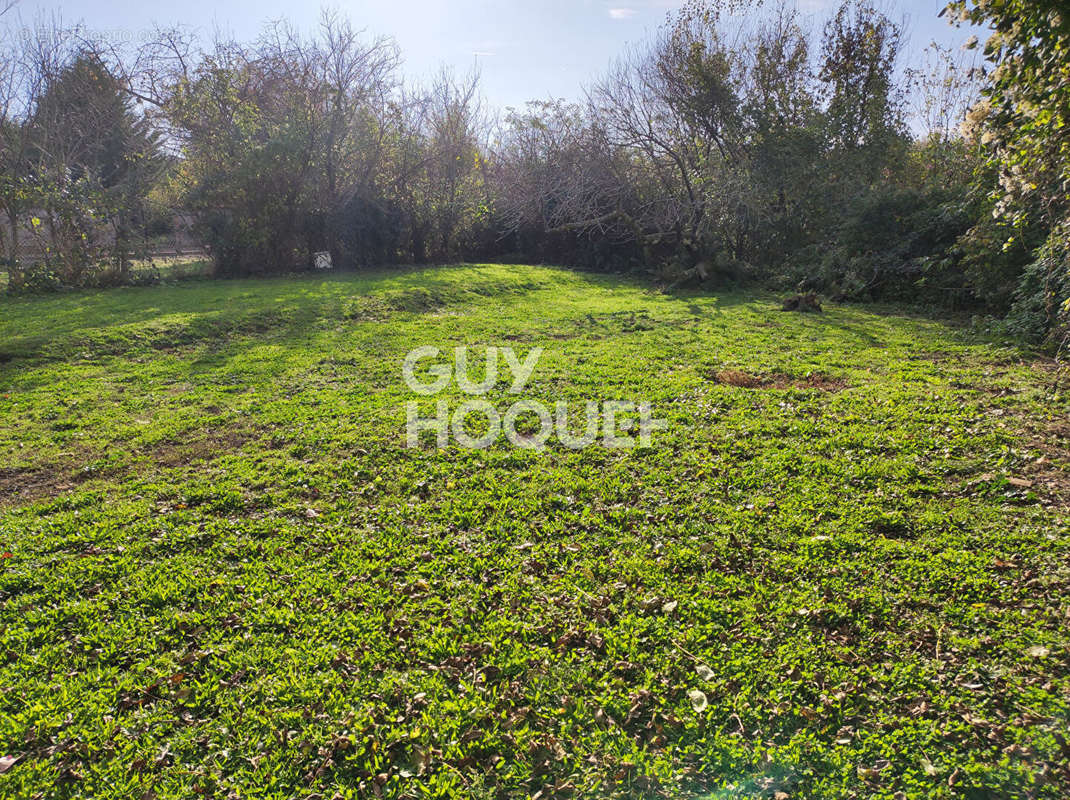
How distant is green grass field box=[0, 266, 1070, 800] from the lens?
2428 mm

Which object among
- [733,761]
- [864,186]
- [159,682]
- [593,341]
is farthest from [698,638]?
[864,186]

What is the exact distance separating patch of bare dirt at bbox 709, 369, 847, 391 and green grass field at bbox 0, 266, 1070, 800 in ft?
0.80

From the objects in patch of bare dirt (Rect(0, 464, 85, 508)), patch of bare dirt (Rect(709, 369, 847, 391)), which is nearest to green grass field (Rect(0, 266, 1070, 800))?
patch of bare dirt (Rect(0, 464, 85, 508))

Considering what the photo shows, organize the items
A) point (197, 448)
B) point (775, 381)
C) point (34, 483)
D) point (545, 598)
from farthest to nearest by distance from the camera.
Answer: point (775, 381) < point (197, 448) < point (34, 483) < point (545, 598)

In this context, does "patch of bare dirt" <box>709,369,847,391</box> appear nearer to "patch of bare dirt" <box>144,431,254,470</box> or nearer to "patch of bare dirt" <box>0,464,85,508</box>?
"patch of bare dirt" <box>144,431,254,470</box>

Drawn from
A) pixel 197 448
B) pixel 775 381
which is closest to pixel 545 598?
pixel 197 448

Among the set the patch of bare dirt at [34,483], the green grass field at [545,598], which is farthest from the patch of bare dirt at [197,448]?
the patch of bare dirt at [34,483]

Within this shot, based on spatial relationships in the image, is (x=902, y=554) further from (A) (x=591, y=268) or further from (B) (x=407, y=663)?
(A) (x=591, y=268)

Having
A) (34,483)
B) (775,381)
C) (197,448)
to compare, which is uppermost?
(775,381)

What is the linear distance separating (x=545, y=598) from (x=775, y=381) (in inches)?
196

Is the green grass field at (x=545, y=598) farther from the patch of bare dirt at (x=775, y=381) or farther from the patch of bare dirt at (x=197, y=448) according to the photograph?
the patch of bare dirt at (x=775, y=381)

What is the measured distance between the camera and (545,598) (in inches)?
135

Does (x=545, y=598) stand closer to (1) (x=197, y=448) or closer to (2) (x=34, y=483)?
(1) (x=197, y=448)

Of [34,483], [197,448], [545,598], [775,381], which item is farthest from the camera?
[775,381]
